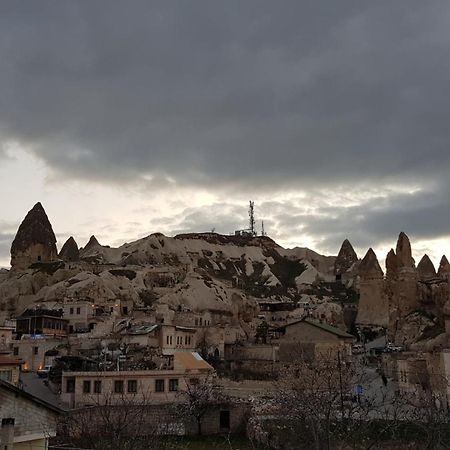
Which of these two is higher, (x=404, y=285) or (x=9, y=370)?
(x=404, y=285)

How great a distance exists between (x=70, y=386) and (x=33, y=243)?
7157 cm

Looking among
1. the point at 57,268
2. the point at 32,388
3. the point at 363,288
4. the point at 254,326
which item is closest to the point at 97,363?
the point at 32,388

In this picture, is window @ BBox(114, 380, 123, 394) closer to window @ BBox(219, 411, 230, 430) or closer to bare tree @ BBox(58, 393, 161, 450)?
bare tree @ BBox(58, 393, 161, 450)

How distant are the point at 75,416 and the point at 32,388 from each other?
1052cm

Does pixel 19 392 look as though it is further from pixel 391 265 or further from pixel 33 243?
pixel 33 243

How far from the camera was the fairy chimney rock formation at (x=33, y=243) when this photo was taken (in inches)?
3986

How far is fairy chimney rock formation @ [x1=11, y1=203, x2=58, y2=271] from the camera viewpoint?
10125 centimetres

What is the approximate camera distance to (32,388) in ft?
125

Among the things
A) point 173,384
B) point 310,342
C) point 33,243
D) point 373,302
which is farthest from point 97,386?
point 33,243

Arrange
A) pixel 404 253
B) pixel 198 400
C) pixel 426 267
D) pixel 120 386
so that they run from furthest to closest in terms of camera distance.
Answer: pixel 426 267, pixel 404 253, pixel 120 386, pixel 198 400

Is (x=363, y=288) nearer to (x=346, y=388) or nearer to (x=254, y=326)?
(x=254, y=326)

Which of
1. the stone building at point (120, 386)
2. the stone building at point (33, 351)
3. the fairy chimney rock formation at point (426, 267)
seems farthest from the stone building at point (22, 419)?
the fairy chimney rock formation at point (426, 267)

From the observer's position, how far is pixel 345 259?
144500 mm

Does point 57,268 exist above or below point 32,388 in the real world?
above
